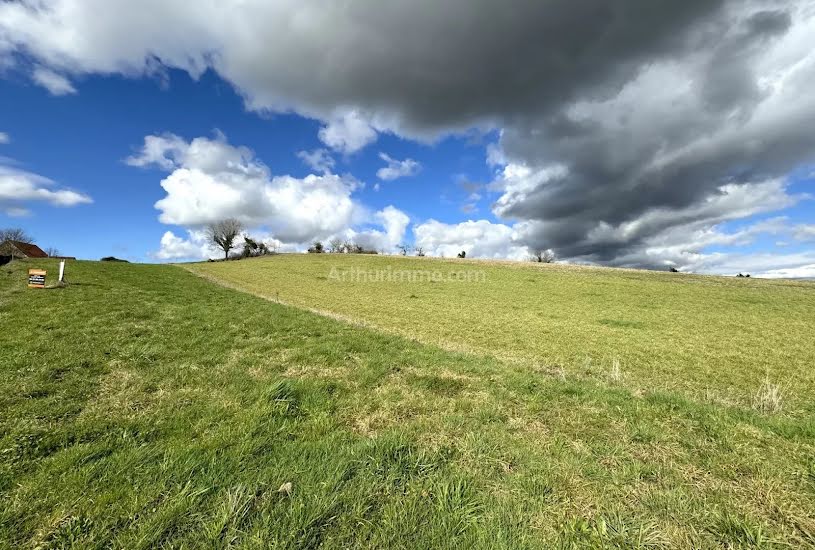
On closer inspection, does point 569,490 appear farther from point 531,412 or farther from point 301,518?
point 301,518

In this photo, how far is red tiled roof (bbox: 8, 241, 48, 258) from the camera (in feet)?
272

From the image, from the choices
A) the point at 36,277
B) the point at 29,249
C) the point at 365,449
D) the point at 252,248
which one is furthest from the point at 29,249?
the point at 365,449

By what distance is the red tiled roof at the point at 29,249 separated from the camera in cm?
8294

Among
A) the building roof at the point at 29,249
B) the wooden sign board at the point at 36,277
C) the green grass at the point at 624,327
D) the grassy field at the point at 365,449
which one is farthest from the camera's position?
the building roof at the point at 29,249

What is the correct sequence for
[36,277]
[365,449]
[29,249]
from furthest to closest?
[29,249]
[36,277]
[365,449]

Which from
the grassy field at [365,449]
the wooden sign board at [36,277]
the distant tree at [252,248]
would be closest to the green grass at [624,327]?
the grassy field at [365,449]

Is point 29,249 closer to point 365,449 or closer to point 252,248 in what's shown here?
point 252,248

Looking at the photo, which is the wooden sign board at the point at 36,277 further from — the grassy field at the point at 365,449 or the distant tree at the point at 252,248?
the distant tree at the point at 252,248

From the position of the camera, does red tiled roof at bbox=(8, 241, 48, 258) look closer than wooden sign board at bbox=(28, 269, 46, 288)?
No

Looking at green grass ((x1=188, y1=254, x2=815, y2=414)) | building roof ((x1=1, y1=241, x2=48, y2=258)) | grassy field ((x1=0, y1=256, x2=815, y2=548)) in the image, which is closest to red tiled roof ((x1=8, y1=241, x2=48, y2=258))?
building roof ((x1=1, y1=241, x2=48, y2=258))

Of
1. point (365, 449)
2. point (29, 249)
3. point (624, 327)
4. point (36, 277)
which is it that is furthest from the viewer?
point (29, 249)

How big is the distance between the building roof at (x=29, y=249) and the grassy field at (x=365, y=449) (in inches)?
4227

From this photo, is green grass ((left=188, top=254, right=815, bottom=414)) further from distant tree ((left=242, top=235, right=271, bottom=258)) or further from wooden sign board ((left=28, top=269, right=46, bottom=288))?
distant tree ((left=242, top=235, right=271, bottom=258))

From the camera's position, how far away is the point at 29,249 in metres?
89.4
